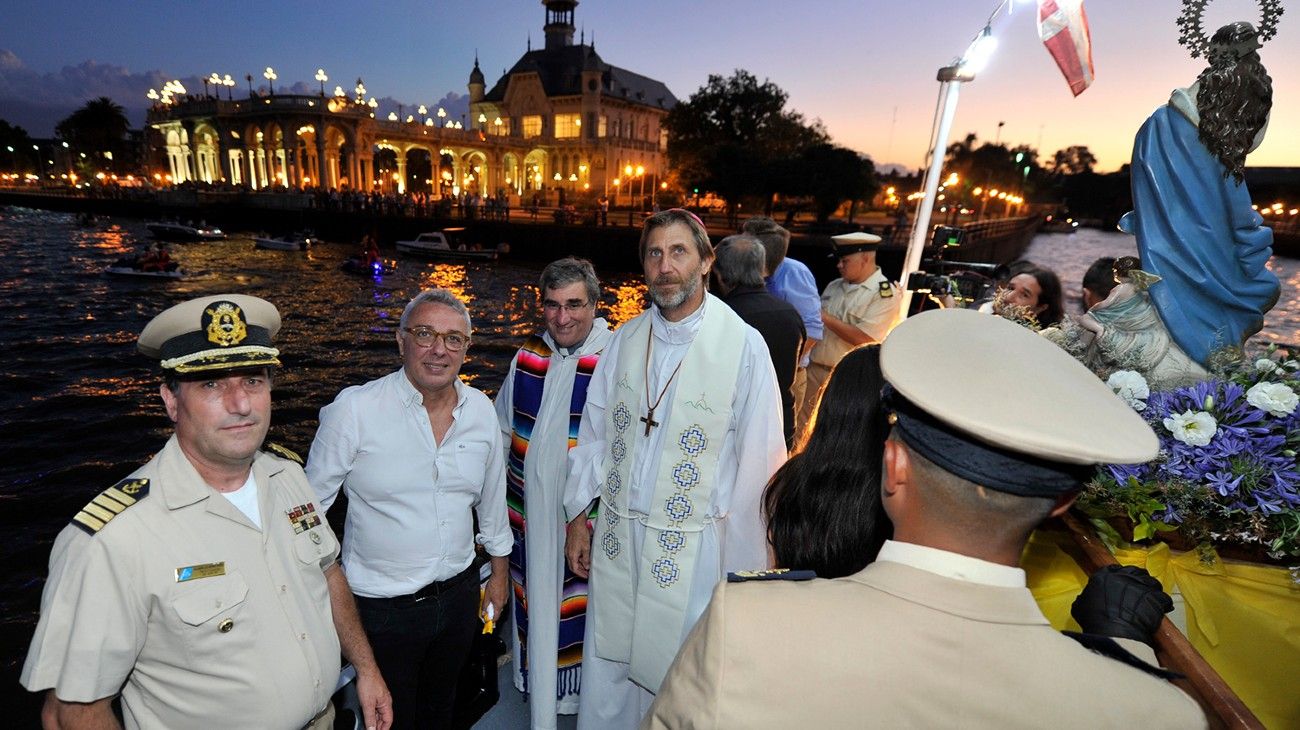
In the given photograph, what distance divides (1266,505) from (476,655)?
339cm

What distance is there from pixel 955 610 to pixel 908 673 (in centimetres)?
14

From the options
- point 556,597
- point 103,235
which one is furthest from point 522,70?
point 556,597

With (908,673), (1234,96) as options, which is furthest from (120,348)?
(1234,96)

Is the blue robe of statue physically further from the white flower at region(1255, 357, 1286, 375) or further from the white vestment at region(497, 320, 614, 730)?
the white vestment at region(497, 320, 614, 730)

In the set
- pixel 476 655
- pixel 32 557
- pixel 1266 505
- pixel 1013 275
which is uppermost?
pixel 1013 275

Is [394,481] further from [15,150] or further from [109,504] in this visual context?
[15,150]

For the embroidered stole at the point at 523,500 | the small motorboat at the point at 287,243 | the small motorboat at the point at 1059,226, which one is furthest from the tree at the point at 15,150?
the small motorboat at the point at 1059,226

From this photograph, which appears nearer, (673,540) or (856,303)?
(673,540)

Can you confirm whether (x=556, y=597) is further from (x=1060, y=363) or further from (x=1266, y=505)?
(x=1266, y=505)

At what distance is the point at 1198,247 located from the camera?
103 inches

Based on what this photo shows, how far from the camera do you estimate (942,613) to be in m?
1.04

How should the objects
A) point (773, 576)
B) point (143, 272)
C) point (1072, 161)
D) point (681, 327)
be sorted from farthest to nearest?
point (1072, 161) < point (143, 272) < point (681, 327) < point (773, 576)

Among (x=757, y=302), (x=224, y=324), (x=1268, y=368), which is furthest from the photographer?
(x=757, y=302)

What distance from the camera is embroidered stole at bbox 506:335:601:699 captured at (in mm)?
3229
